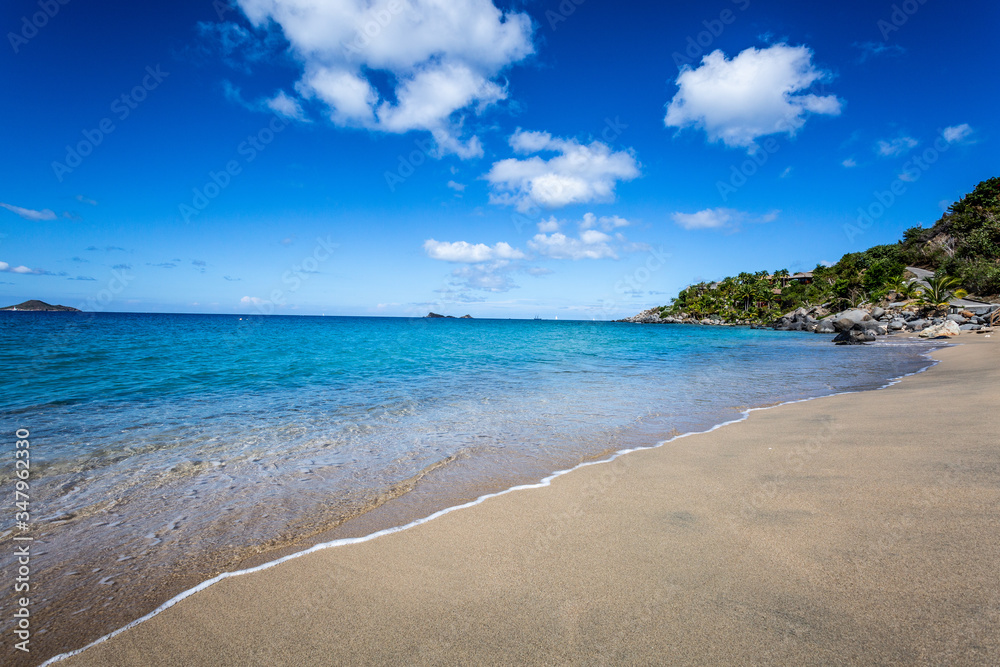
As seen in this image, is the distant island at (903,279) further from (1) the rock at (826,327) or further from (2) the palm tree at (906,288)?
(1) the rock at (826,327)

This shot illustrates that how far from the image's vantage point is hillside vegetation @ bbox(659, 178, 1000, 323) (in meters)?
50.9

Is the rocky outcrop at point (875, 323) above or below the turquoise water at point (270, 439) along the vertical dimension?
above

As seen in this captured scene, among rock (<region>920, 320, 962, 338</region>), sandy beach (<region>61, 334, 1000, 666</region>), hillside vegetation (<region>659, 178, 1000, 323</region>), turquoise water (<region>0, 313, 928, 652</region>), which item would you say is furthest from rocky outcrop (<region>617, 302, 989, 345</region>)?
sandy beach (<region>61, 334, 1000, 666</region>)

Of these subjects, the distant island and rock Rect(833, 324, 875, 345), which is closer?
rock Rect(833, 324, 875, 345)

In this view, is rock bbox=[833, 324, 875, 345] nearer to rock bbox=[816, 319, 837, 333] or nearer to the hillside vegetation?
rock bbox=[816, 319, 837, 333]

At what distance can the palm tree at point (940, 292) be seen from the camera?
156 ft

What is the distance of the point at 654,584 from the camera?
2.84m

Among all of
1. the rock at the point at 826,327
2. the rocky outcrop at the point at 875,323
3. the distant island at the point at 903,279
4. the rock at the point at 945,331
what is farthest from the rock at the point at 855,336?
the rock at the point at 826,327

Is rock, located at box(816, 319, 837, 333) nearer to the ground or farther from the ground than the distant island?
nearer to the ground

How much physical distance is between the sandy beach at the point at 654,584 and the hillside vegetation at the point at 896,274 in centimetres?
6481

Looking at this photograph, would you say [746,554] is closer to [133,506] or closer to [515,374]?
[133,506]

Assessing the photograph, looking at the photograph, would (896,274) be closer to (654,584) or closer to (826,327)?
(826,327)

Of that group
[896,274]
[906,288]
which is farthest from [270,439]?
[896,274]

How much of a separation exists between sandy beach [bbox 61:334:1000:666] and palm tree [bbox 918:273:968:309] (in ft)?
204
